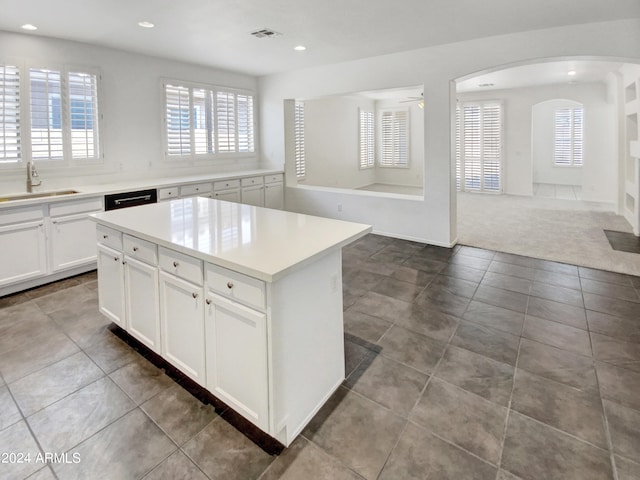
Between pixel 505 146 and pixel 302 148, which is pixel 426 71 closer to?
pixel 302 148

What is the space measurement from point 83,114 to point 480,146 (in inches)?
350

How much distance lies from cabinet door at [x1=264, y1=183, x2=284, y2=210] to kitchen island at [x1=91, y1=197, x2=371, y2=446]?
12.5 feet

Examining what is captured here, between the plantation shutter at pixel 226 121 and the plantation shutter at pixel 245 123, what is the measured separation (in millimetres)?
140

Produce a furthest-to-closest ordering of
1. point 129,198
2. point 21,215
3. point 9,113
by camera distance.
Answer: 1. point 129,198
2. point 9,113
3. point 21,215

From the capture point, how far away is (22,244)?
363cm

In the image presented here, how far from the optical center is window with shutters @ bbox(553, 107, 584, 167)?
10.2m

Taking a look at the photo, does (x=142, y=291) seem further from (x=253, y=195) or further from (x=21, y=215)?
(x=253, y=195)

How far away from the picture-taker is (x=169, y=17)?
11.7 feet

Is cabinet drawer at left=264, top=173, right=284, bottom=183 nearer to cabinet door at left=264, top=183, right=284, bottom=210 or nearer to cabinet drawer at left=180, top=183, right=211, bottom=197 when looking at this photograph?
cabinet door at left=264, top=183, right=284, bottom=210

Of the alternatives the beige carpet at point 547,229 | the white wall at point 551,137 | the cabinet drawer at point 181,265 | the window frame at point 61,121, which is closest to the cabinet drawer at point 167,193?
the window frame at point 61,121

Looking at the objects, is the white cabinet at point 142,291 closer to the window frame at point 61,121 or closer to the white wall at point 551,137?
the window frame at point 61,121

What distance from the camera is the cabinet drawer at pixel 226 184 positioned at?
17.9 ft

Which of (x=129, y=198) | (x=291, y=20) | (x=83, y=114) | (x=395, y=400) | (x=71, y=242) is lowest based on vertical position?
(x=395, y=400)

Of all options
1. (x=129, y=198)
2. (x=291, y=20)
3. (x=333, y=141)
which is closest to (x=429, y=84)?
(x=291, y=20)
